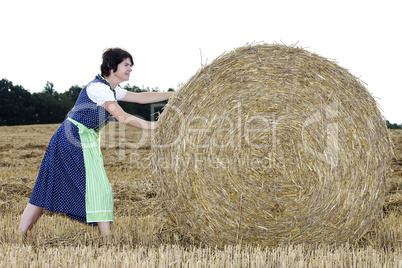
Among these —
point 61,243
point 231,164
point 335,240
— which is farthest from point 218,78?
point 61,243

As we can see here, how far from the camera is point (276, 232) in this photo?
3.87m

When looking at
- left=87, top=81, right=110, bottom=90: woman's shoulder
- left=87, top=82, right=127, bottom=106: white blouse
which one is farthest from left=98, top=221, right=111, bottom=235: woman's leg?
left=87, top=81, right=110, bottom=90: woman's shoulder

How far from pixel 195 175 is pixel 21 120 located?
33934 millimetres

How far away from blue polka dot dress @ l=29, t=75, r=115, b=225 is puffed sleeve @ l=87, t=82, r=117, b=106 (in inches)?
2.4

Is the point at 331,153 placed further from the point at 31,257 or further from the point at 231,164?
the point at 31,257

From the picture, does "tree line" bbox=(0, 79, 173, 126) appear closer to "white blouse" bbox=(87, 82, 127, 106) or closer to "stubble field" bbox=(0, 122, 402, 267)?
"stubble field" bbox=(0, 122, 402, 267)

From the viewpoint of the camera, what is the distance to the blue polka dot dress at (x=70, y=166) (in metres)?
4.05

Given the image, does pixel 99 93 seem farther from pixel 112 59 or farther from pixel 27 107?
pixel 27 107

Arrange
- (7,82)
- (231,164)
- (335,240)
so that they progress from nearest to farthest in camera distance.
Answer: (231,164) < (335,240) < (7,82)

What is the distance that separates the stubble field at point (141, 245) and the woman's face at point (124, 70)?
0.83 metres

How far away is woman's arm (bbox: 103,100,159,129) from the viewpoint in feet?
12.5

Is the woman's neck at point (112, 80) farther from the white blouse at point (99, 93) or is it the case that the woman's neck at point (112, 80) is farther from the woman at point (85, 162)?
the white blouse at point (99, 93)

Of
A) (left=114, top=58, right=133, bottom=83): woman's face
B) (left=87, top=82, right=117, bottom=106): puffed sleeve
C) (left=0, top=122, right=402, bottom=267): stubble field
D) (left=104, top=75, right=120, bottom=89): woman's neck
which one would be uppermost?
(left=114, top=58, right=133, bottom=83): woman's face

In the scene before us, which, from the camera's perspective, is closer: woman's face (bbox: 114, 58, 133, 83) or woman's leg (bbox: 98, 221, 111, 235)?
woman's leg (bbox: 98, 221, 111, 235)
